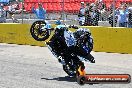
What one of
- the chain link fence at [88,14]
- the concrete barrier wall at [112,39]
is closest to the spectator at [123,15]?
the chain link fence at [88,14]

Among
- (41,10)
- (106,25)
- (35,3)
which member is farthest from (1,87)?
(35,3)

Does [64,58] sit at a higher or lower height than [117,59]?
higher

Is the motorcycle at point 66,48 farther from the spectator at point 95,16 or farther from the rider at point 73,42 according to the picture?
the spectator at point 95,16

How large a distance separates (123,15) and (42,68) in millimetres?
7265

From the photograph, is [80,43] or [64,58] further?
[64,58]

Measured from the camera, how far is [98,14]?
1970cm

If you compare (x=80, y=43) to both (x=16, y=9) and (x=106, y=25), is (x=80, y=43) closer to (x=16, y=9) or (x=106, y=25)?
(x=106, y=25)

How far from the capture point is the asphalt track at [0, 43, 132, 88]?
32.7 feet

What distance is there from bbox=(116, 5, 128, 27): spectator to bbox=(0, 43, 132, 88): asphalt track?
198 centimetres

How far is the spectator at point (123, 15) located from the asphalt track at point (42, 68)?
1.98 m

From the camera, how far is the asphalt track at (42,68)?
393 inches

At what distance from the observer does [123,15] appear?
19.1 metres

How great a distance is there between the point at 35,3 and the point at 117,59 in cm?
1009

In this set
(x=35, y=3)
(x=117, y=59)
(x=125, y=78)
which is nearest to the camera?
(x=125, y=78)
